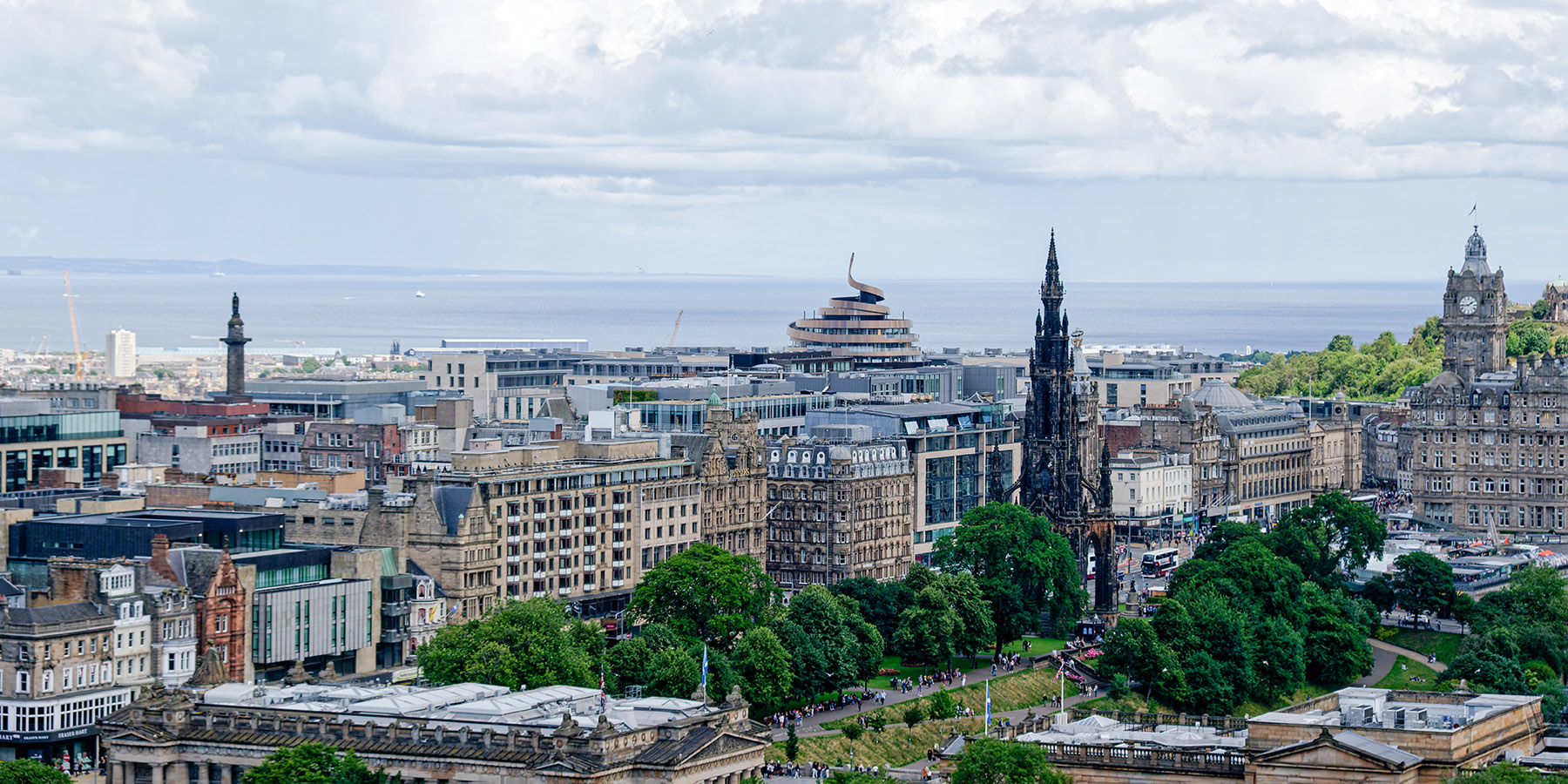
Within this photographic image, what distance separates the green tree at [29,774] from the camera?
102 meters

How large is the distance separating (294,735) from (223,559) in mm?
26513

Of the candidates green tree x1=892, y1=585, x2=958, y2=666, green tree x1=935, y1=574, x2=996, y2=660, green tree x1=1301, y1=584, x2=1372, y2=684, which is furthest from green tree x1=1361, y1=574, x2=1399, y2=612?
green tree x1=892, y1=585, x2=958, y2=666

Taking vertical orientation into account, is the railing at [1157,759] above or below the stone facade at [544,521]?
below

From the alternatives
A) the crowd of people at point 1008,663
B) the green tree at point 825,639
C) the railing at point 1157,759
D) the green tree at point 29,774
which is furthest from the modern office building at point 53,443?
the railing at point 1157,759

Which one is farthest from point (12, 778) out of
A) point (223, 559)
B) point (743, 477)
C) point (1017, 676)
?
point (743, 477)

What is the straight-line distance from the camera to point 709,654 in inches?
5266

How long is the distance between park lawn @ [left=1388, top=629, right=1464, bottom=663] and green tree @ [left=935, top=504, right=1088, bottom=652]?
65.7ft

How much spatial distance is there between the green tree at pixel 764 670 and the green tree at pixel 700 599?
25.3 feet

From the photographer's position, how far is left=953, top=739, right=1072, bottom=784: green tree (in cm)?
9638

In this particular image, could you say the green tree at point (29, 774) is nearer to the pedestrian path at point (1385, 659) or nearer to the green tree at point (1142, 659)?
the green tree at point (1142, 659)

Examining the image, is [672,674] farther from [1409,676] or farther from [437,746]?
[1409,676]

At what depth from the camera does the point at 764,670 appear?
133000mm

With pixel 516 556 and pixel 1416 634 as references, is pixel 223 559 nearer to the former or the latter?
pixel 516 556

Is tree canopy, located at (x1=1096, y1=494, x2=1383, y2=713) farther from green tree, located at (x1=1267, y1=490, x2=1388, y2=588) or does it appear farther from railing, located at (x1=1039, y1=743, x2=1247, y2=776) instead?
railing, located at (x1=1039, y1=743, x2=1247, y2=776)
